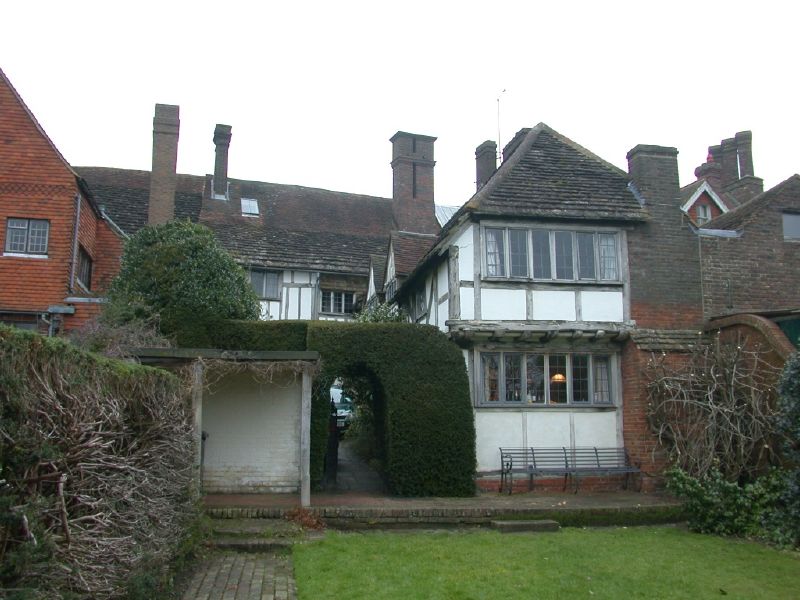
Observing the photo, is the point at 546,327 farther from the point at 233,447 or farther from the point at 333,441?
the point at 233,447

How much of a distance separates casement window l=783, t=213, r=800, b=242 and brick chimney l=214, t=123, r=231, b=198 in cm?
1979

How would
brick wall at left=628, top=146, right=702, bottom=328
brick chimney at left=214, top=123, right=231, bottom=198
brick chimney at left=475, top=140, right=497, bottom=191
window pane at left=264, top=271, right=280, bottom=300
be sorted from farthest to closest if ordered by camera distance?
1. brick chimney at left=214, top=123, right=231, bottom=198
2. window pane at left=264, top=271, right=280, bottom=300
3. brick chimney at left=475, top=140, right=497, bottom=191
4. brick wall at left=628, top=146, right=702, bottom=328

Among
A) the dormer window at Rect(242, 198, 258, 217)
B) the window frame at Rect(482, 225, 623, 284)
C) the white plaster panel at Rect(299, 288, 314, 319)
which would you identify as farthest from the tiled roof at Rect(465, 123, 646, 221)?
the dormer window at Rect(242, 198, 258, 217)

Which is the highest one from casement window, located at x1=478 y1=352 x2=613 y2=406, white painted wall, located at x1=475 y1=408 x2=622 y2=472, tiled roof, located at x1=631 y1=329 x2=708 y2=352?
tiled roof, located at x1=631 y1=329 x2=708 y2=352

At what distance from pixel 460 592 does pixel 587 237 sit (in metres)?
10.1

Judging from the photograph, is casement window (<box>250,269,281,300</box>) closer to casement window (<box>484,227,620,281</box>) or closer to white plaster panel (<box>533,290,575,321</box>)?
casement window (<box>484,227,620,281</box>)

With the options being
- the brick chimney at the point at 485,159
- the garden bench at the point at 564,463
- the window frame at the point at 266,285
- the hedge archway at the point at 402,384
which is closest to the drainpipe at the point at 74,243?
the hedge archway at the point at 402,384

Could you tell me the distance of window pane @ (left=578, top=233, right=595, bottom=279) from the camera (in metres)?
16.1

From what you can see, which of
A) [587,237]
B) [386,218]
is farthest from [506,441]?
[386,218]

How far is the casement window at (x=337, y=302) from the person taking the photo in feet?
85.2

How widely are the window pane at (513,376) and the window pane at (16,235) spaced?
12183mm

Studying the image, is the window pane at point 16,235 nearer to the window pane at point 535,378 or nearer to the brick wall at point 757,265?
the window pane at point 535,378

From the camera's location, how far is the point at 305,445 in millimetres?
12398

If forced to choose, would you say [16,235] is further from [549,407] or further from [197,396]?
[549,407]
